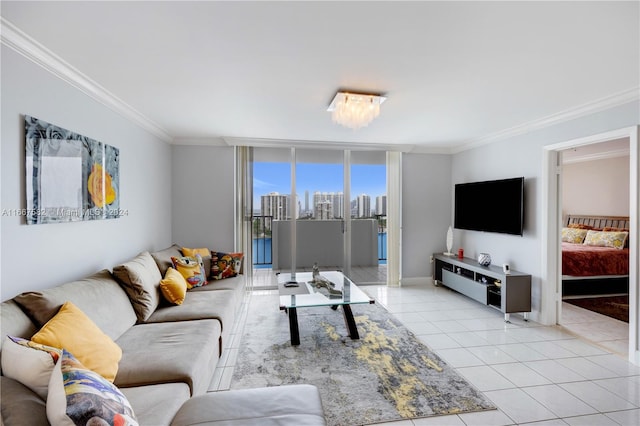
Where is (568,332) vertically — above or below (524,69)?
below

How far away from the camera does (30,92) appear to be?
1.96 m

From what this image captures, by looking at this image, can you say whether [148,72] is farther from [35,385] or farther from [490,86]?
[490,86]

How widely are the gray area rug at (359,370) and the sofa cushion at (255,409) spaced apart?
2.01 ft

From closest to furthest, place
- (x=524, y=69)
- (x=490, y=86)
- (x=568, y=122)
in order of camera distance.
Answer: (x=524, y=69) → (x=490, y=86) → (x=568, y=122)

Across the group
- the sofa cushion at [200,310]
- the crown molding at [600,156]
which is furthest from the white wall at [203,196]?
the crown molding at [600,156]

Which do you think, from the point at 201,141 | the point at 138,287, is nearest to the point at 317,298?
the point at 138,287

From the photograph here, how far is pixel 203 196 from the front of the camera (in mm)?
4742

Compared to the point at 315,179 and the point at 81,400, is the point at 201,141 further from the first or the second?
the point at 81,400

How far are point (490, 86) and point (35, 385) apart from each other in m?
3.47

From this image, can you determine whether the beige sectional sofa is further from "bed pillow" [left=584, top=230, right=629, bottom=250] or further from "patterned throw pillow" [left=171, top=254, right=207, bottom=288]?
"bed pillow" [left=584, top=230, right=629, bottom=250]

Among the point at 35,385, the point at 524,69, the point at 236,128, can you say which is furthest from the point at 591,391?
the point at 236,128

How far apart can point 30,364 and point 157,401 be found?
22.1 inches

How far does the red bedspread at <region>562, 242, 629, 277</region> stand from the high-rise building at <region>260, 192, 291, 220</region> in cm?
448

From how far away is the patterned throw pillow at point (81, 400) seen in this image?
1.01 m
